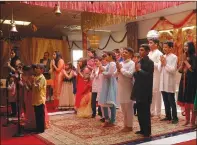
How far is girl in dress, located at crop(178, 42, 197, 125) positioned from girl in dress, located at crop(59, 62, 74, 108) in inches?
97.1

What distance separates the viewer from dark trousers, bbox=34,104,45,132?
3.56 metres

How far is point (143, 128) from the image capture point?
3.33 meters

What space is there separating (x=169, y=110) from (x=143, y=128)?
979mm

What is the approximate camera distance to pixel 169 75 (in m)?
4.03

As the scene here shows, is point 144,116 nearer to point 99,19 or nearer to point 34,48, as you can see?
point 99,19

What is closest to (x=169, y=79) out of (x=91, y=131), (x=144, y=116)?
(x=144, y=116)

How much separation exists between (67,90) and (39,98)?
1965 millimetres

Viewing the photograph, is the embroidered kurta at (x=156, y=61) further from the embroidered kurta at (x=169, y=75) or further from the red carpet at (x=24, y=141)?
the red carpet at (x=24, y=141)

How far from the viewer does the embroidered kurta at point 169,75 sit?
398 cm

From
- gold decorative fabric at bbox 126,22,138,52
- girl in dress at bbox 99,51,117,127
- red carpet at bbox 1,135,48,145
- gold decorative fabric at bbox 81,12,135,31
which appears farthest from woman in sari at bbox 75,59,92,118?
gold decorative fabric at bbox 126,22,138,52

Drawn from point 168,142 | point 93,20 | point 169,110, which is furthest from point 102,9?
point 168,142

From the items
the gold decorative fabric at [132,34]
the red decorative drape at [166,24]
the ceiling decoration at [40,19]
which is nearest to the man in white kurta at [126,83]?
the red decorative drape at [166,24]

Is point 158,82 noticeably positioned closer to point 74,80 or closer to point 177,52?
point 177,52

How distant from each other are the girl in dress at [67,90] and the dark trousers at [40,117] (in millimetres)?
1822
